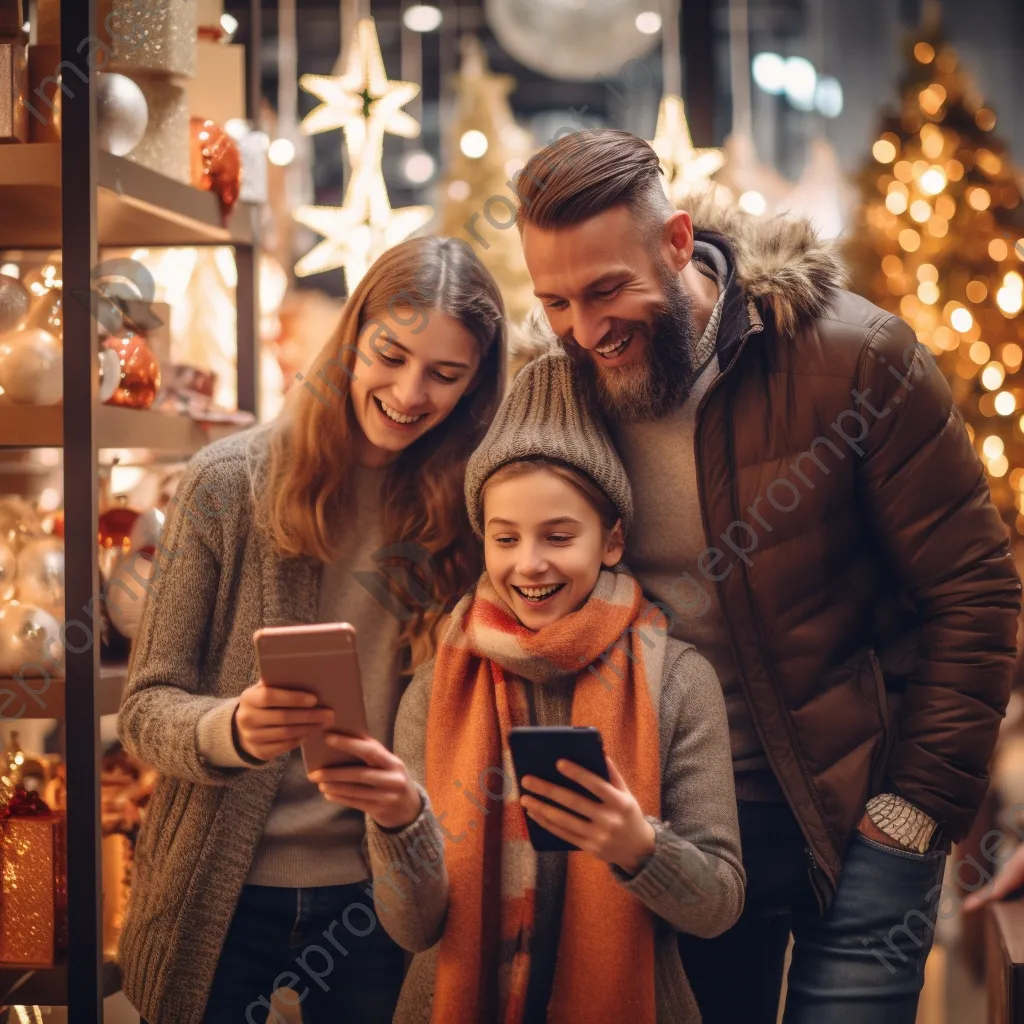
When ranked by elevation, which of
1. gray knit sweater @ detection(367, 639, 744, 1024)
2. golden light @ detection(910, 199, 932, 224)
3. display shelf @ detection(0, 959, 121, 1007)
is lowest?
display shelf @ detection(0, 959, 121, 1007)

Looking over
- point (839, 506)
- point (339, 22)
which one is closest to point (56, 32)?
point (839, 506)

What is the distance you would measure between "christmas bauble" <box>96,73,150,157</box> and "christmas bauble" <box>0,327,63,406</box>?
1.20 ft

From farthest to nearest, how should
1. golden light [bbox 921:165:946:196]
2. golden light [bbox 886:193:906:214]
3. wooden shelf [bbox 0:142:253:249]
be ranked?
1. golden light [bbox 886:193:906:214]
2. golden light [bbox 921:165:946:196]
3. wooden shelf [bbox 0:142:253:249]

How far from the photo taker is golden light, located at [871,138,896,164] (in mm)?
5082

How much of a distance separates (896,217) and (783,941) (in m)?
3.71

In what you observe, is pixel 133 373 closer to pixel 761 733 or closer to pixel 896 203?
pixel 761 733

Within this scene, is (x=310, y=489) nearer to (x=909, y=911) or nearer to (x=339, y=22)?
(x=909, y=911)

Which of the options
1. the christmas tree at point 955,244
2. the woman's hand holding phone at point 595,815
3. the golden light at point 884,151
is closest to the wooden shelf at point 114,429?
the woman's hand holding phone at point 595,815

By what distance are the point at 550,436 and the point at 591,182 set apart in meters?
0.38

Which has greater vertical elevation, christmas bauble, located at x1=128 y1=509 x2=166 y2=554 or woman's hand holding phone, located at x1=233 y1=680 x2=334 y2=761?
christmas bauble, located at x1=128 y1=509 x2=166 y2=554

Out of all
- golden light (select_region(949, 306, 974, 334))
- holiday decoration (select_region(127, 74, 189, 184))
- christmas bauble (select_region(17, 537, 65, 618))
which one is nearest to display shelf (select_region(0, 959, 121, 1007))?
christmas bauble (select_region(17, 537, 65, 618))

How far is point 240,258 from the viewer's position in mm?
2816

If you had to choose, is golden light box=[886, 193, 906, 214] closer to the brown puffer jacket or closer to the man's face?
the brown puffer jacket

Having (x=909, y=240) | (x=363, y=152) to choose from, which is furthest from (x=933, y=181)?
(x=363, y=152)
